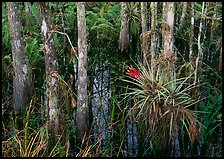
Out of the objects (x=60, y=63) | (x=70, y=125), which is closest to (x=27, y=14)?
(x=60, y=63)

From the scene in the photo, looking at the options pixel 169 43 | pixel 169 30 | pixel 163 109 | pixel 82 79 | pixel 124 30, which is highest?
pixel 124 30

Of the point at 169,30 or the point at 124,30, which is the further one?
the point at 124,30

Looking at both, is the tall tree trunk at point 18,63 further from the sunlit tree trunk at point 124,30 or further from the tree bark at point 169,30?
the sunlit tree trunk at point 124,30

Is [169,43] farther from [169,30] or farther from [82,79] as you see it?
[82,79]

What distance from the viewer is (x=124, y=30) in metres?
10.9

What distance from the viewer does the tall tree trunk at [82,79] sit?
5.55 meters

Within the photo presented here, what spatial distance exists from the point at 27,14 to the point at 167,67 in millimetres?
6615

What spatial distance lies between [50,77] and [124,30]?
580 centimetres

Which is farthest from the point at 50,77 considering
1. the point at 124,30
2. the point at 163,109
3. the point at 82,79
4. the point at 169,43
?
the point at 124,30

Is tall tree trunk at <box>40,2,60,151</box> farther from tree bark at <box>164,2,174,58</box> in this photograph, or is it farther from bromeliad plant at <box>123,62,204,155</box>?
tree bark at <box>164,2,174,58</box>

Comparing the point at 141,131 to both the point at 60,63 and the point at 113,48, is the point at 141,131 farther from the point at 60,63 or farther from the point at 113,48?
the point at 113,48

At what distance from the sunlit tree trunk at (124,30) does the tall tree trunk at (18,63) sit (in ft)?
14.5

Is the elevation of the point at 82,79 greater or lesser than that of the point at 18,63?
lesser

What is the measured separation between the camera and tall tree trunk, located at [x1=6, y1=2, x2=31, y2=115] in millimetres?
6586
